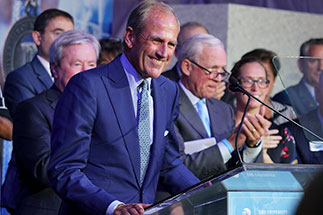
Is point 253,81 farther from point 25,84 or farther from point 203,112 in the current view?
point 25,84

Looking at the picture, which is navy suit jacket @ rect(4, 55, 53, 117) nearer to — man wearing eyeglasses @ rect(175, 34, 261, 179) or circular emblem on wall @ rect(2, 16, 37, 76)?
circular emblem on wall @ rect(2, 16, 37, 76)

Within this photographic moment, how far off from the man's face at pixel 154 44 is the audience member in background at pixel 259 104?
120cm

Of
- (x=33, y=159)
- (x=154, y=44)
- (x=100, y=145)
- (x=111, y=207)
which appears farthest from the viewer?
(x=33, y=159)

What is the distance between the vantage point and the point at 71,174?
1987 mm

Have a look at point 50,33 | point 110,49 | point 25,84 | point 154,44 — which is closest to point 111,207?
point 154,44

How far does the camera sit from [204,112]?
10.9 feet

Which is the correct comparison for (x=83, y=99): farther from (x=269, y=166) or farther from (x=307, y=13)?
(x=307, y=13)

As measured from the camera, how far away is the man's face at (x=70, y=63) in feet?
9.56

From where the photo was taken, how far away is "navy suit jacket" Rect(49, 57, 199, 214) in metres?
1.99

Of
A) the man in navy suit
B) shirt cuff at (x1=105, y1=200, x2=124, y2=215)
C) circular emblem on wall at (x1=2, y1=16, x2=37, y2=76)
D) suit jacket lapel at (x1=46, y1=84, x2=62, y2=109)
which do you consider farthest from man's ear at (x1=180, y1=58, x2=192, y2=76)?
shirt cuff at (x1=105, y1=200, x2=124, y2=215)

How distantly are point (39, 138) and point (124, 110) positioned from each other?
63cm

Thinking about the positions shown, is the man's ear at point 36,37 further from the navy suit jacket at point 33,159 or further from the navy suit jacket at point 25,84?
the navy suit jacket at point 33,159

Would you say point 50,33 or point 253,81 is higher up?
point 50,33

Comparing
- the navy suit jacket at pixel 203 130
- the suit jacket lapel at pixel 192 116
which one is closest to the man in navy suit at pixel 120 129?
the navy suit jacket at pixel 203 130
